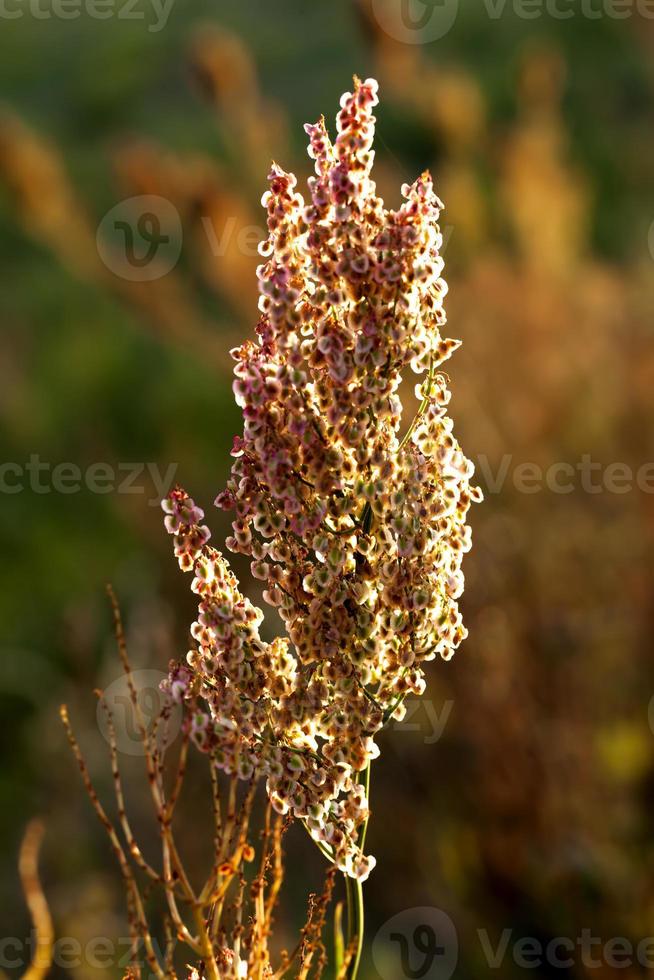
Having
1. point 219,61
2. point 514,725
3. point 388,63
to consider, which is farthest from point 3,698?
point 388,63

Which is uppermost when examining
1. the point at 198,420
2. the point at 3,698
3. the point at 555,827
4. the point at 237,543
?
the point at 198,420

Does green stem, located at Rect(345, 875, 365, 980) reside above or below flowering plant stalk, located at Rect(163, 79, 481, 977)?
below

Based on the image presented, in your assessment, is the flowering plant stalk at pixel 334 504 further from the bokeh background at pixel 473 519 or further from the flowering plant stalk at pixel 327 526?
the bokeh background at pixel 473 519

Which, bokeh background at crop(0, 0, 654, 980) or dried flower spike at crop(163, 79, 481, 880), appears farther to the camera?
bokeh background at crop(0, 0, 654, 980)

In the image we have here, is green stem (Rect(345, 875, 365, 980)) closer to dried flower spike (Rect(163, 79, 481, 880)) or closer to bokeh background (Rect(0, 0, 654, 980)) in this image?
dried flower spike (Rect(163, 79, 481, 880))

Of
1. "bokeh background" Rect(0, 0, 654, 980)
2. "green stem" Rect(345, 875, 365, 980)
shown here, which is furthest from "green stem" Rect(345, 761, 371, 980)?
"bokeh background" Rect(0, 0, 654, 980)

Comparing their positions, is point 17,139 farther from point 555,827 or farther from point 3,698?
point 555,827
